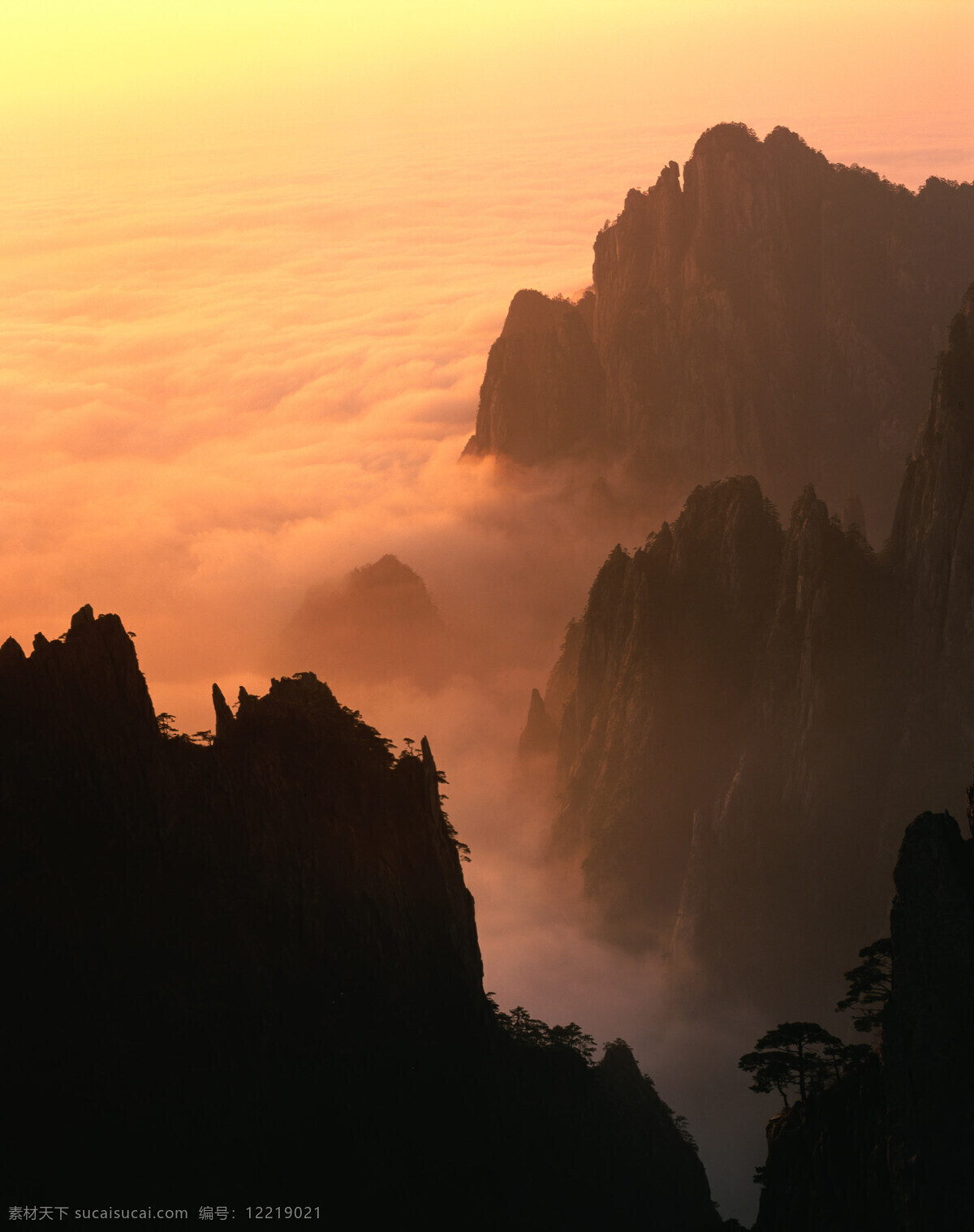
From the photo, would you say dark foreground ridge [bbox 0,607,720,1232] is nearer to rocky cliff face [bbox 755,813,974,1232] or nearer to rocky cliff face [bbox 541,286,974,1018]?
rocky cliff face [bbox 755,813,974,1232]

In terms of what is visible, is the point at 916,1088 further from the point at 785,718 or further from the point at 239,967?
the point at 785,718

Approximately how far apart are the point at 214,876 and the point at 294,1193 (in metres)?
11.5

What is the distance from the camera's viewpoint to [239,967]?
52281 millimetres

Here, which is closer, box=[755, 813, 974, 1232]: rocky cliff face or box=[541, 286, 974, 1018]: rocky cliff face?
box=[755, 813, 974, 1232]: rocky cliff face

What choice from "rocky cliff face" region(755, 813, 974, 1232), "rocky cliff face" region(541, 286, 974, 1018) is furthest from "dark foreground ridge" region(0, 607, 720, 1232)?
"rocky cliff face" region(541, 286, 974, 1018)

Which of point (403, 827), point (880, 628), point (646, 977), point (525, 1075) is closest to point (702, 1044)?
point (646, 977)

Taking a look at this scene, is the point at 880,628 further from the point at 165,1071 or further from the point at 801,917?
the point at 165,1071

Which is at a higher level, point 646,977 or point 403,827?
point 646,977

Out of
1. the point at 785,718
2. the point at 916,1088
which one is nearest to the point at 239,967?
the point at 916,1088

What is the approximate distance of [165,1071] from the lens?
164 feet

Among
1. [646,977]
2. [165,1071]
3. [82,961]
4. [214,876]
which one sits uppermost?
[646,977]

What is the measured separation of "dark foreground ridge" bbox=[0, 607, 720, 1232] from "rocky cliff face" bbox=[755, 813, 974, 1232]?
14.0 m

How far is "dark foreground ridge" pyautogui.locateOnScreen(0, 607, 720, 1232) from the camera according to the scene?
1940 inches

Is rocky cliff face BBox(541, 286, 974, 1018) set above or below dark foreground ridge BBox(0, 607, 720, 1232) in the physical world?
above
